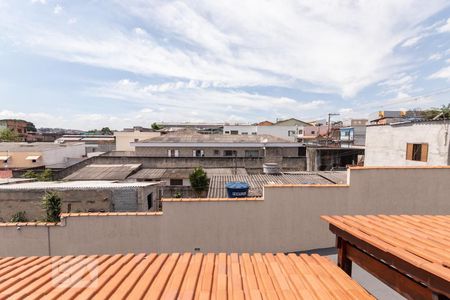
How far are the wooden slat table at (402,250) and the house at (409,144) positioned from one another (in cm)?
1063

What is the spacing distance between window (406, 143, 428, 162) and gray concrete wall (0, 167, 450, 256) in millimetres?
6661

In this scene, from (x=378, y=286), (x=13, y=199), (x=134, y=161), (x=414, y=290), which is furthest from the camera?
(x=134, y=161)

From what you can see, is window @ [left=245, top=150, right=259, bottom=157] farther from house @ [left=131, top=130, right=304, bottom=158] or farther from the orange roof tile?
the orange roof tile

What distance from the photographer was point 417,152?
1391 cm

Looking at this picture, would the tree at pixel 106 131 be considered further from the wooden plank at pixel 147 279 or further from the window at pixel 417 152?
the wooden plank at pixel 147 279

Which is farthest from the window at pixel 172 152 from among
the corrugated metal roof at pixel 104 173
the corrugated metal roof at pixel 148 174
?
the corrugated metal roof at pixel 148 174

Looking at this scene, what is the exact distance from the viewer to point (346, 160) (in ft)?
82.4

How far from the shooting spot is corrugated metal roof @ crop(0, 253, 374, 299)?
330 cm

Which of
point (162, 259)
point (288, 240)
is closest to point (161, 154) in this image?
point (288, 240)

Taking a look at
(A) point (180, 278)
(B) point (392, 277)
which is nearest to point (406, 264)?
(B) point (392, 277)

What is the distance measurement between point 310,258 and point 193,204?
14.6ft

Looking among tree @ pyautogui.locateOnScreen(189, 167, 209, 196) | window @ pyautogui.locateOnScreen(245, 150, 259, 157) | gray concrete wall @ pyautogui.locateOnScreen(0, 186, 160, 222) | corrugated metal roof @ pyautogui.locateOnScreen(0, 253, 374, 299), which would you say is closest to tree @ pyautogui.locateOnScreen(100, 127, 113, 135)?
window @ pyautogui.locateOnScreen(245, 150, 259, 157)

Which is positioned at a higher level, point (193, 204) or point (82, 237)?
point (193, 204)

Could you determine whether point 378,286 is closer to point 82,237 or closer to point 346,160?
point 82,237
